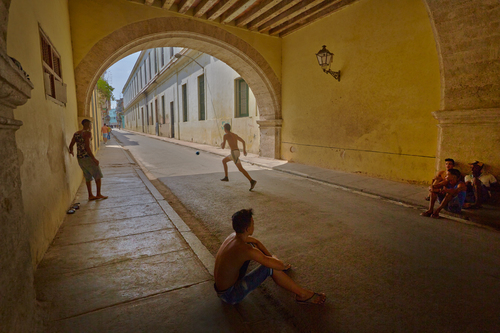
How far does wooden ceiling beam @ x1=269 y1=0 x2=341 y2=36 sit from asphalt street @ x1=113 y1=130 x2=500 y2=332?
574cm

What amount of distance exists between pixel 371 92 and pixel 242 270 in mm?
6914

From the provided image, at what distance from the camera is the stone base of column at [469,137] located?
511cm

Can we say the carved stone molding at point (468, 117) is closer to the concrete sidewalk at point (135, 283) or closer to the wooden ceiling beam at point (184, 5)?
the concrete sidewalk at point (135, 283)

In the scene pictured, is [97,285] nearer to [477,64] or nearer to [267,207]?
[267,207]

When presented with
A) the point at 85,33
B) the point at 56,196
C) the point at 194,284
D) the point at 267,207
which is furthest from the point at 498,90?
the point at 85,33

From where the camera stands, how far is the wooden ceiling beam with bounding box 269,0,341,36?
8.28 m

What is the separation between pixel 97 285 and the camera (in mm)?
2615

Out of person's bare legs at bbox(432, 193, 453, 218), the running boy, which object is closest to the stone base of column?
person's bare legs at bbox(432, 193, 453, 218)

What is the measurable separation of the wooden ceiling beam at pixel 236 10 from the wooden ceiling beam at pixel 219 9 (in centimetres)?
22

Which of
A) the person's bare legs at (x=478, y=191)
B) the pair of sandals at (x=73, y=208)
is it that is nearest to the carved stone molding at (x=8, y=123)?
the pair of sandals at (x=73, y=208)

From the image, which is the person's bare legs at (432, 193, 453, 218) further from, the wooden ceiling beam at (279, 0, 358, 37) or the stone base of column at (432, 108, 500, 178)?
the wooden ceiling beam at (279, 0, 358, 37)

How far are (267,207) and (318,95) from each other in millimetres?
5666

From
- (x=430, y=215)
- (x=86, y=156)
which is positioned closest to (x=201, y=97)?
(x=86, y=156)

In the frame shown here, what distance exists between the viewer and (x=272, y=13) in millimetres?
8992
